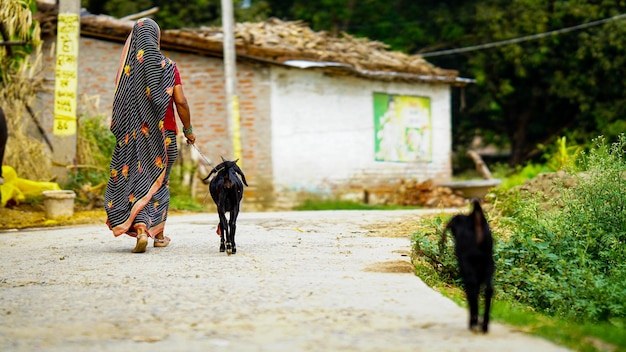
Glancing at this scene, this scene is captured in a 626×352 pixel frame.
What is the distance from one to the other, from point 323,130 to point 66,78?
7.23m

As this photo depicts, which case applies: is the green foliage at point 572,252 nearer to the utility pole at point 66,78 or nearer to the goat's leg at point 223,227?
the goat's leg at point 223,227

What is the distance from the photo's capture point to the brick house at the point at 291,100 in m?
18.1

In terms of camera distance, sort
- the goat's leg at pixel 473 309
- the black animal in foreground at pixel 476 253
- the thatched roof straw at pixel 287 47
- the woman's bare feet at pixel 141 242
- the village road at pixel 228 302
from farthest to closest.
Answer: the thatched roof straw at pixel 287 47, the woman's bare feet at pixel 141 242, the black animal in foreground at pixel 476 253, the goat's leg at pixel 473 309, the village road at pixel 228 302

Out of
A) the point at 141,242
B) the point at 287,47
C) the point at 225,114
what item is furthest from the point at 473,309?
the point at 287,47

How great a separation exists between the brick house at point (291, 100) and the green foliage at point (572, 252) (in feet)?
30.9

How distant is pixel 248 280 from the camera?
19.9 ft

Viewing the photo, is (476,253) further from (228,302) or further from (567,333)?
(228,302)

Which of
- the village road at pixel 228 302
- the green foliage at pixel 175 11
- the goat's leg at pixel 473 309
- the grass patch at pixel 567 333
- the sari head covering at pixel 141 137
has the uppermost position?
the green foliage at pixel 175 11

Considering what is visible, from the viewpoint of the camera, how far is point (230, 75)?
56.0 ft

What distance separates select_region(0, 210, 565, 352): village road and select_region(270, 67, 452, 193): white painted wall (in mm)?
10339

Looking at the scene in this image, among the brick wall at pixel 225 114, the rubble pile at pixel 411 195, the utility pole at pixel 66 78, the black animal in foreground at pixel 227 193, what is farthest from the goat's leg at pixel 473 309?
the rubble pile at pixel 411 195

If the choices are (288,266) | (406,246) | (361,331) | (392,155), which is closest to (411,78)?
(392,155)

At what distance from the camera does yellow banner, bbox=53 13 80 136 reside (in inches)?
534

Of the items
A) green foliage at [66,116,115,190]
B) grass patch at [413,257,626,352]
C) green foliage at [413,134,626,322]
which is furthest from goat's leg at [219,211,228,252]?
green foliage at [66,116,115,190]
